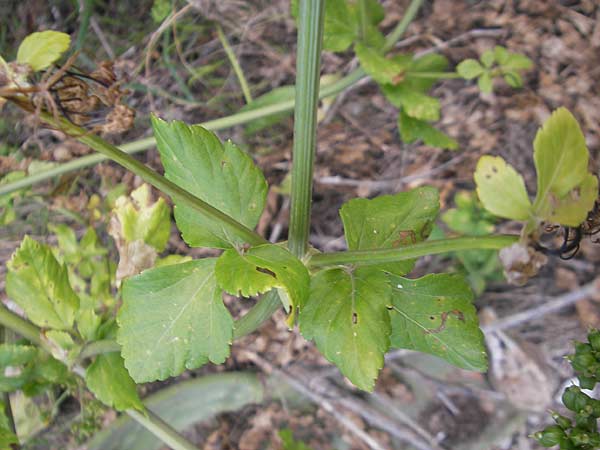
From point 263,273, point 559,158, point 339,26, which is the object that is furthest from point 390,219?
point 339,26

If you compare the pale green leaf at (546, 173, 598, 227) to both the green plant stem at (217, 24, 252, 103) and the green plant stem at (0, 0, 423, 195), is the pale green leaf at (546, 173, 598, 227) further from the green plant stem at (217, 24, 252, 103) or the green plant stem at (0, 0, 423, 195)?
the green plant stem at (217, 24, 252, 103)

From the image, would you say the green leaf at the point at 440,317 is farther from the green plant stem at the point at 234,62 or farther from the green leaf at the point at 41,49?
the green plant stem at the point at 234,62

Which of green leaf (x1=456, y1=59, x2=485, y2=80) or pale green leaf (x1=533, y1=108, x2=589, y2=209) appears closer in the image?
pale green leaf (x1=533, y1=108, x2=589, y2=209)

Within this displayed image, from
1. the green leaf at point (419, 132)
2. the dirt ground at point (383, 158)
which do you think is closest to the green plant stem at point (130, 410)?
the dirt ground at point (383, 158)

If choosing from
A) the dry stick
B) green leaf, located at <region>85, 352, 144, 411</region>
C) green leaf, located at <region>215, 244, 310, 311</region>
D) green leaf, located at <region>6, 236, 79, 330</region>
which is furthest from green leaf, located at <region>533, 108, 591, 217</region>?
the dry stick

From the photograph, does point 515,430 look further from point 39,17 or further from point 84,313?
point 39,17
